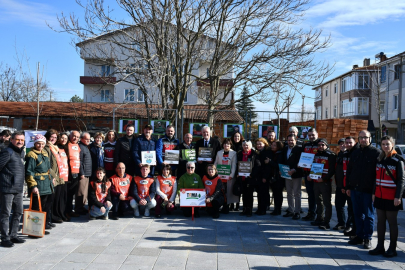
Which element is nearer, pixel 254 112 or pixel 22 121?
pixel 254 112

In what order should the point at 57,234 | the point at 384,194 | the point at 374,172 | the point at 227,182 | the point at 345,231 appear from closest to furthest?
1. the point at 384,194
2. the point at 374,172
3. the point at 57,234
4. the point at 345,231
5. the point at 227,182

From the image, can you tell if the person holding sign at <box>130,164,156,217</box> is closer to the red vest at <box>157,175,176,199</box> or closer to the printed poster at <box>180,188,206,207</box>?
the red vest at <box>157,175,176,199</box>

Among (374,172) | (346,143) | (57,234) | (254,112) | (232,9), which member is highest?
(232,9)

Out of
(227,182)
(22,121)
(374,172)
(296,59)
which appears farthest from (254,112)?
(22,121)

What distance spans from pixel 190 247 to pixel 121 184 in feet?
9.49

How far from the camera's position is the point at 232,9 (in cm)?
1431

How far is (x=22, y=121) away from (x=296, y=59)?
1908 cm

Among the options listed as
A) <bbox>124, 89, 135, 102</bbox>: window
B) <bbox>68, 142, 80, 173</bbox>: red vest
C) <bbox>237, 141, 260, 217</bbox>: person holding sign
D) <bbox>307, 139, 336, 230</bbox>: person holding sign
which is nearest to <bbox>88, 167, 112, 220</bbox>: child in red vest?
<bbox>68, 142, 80, 173</bbox>: red vest

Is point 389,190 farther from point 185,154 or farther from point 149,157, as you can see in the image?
point 149,157

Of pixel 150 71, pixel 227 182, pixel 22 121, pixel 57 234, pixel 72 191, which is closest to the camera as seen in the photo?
pixel 57 234

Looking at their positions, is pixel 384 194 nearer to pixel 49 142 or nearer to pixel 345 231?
pixel 345 231

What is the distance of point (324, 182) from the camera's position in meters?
7.32

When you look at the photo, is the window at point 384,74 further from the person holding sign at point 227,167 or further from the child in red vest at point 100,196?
the child in red vest at point 100,196

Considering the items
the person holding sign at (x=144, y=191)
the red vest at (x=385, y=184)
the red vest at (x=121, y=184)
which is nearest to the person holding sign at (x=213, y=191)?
the person holding sign at (x=144, y=191)
